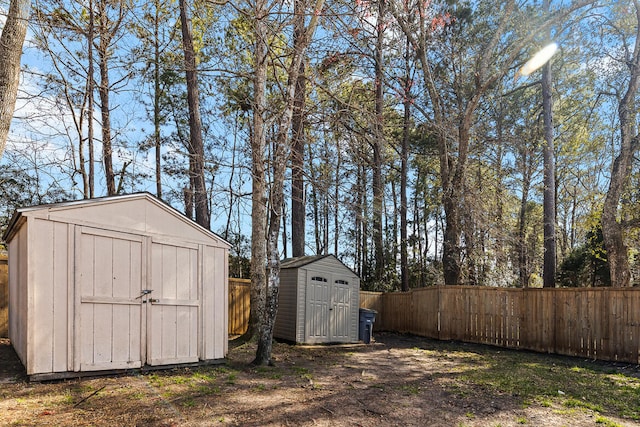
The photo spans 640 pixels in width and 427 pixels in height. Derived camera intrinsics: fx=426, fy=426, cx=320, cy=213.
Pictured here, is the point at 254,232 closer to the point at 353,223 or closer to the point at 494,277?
the point at 494,277

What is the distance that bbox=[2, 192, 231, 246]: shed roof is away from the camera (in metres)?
4.75

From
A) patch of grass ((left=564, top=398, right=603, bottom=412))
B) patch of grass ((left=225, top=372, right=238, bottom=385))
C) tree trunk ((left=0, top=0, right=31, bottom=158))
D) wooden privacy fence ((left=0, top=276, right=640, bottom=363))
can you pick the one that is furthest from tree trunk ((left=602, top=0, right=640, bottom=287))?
tree trunk ((left=0, top=0, right=31, bottom=158))

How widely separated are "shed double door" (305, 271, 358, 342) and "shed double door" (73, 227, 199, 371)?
387cm

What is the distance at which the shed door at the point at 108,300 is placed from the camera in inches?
195

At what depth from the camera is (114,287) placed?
526 centimetres

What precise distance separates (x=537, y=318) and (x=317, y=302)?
15.8ft

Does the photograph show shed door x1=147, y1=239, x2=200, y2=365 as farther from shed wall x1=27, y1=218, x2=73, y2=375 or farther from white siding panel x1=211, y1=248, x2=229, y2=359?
shed wall x1=27, y1=218, x2=73, y2=375

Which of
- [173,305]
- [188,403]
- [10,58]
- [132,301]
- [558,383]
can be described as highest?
[10,58]

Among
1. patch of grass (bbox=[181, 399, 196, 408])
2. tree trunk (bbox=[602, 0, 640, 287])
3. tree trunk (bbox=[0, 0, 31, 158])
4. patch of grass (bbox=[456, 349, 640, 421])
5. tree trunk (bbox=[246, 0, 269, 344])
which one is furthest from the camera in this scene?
tree trunk (bbox=[602, 0, 640, 287])

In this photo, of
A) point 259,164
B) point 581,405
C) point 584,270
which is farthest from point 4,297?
point 584,270

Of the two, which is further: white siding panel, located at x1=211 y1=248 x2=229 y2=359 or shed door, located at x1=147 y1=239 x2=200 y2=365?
white siding panel, located at x1=211 y1=248 x2=229 y2=359

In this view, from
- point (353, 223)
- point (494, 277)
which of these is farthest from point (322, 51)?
point (353, 223)

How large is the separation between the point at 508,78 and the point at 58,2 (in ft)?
41.0

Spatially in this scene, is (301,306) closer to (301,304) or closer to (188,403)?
(301,304)
